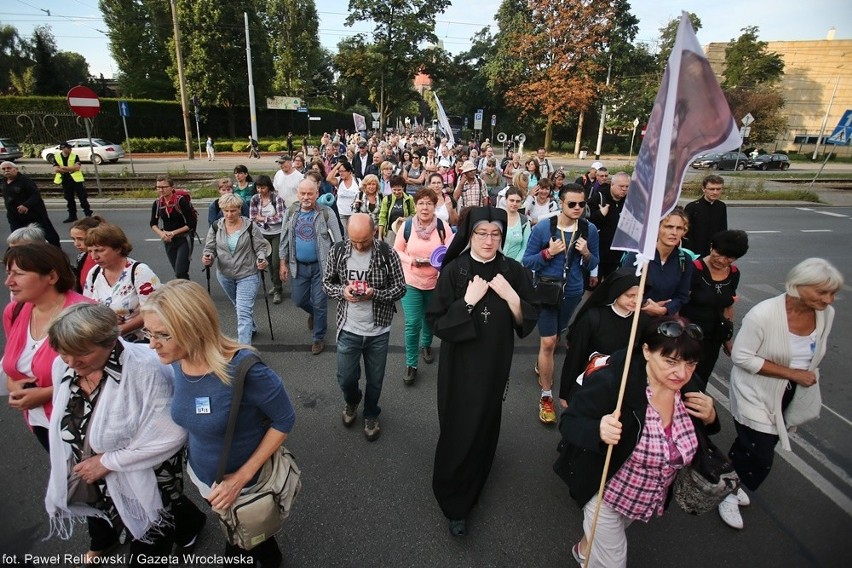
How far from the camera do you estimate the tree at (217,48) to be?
107 ft

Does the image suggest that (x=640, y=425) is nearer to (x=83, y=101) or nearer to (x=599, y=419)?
(x=599, y=419)

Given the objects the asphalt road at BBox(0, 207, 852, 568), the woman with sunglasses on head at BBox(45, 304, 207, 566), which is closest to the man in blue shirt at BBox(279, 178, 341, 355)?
the asphalt road at BBox(0, 207, 852, 568)

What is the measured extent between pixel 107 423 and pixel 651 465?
102 inches

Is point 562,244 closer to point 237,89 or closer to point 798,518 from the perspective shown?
point 798,518

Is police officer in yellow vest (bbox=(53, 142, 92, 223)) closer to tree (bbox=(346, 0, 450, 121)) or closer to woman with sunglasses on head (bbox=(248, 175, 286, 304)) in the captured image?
woman with sunglasses on head (bbox=(248, 175, 286, 304))

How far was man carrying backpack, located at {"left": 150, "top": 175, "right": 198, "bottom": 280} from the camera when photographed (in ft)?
18.7

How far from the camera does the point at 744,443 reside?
2857 mm

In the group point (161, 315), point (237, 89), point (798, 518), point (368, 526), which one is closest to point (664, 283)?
point (798, 518)

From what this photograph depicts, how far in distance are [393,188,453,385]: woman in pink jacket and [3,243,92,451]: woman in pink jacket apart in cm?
275

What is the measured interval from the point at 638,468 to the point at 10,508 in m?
3.99

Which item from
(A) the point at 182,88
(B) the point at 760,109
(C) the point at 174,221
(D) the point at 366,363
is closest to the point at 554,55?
(B) the point at 760,109

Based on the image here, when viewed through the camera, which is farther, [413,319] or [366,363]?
[413,319]

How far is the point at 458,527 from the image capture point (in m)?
2.73

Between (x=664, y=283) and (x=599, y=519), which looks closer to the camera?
(x=599, y=519)
